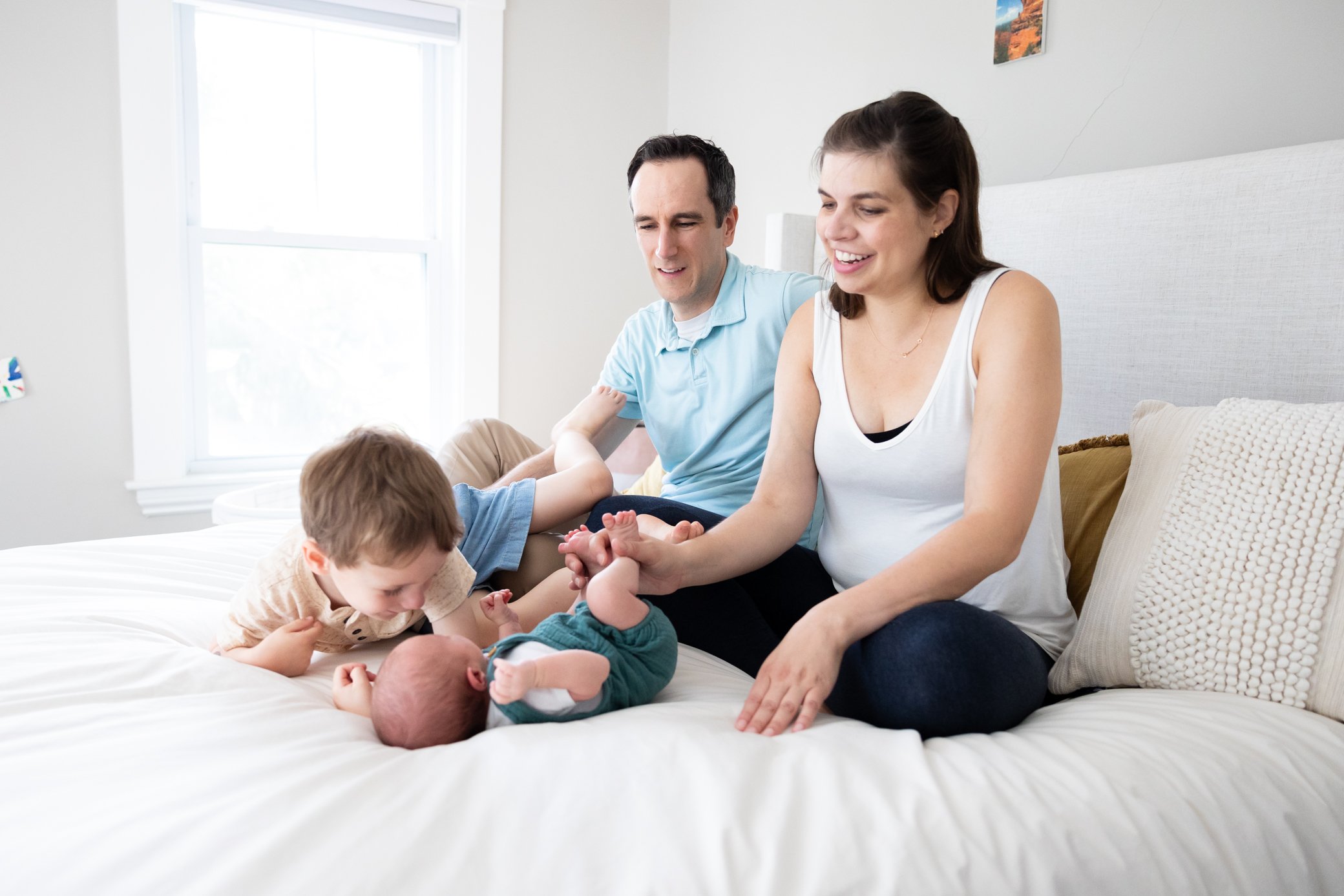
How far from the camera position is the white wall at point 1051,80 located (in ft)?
5.26

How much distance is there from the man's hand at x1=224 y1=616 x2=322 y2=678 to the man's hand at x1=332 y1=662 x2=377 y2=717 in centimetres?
8

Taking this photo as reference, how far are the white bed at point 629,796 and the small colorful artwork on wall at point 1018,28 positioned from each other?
4.93 ft

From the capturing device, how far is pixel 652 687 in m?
1.09

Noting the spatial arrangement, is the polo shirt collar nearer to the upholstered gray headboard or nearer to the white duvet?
the upholstered gray headboard

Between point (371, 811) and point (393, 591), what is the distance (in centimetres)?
44

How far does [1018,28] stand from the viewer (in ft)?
6.71

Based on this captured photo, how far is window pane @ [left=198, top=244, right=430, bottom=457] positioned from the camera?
316cm

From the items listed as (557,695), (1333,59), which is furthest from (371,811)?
(1333,59)

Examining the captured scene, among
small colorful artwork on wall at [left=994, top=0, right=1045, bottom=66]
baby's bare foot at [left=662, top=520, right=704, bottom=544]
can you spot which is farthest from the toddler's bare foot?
small colorful artwork on wall at [left=994, top=0, right=1045, bottom=66]

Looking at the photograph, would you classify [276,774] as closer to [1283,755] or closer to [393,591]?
[393,591]

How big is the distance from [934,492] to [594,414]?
2.77ft

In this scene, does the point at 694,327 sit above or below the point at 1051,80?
below

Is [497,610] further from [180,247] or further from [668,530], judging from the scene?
[180,247]

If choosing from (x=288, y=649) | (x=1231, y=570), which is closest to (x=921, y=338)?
(x=1231, y=570)
